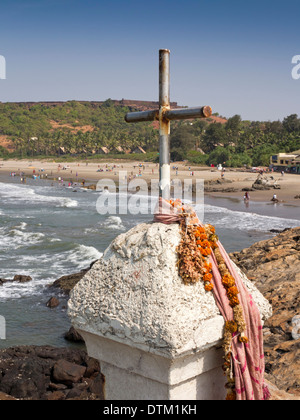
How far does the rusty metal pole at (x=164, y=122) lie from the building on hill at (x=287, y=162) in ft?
226

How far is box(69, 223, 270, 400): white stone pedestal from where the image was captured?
302cm

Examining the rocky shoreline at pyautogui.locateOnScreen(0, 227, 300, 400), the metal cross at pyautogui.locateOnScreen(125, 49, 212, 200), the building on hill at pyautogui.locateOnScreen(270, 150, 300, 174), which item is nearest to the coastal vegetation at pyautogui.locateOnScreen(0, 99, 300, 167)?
the building on hill at pyautogui.locateOnScreen(270, 150, 300, 174)

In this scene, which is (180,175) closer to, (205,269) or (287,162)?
(287,162)

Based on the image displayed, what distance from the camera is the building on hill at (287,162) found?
69.6 metres

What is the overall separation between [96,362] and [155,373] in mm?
9273

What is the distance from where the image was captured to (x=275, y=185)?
55250 mm

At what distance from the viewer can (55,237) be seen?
3059 centimetres

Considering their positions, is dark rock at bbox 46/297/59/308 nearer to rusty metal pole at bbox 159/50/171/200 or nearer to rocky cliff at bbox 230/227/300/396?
rocky cliff at bbox 230/227/300/396

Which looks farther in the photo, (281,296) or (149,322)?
(281,296)

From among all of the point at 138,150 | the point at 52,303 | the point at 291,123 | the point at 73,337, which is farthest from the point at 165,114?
the point at 138,150

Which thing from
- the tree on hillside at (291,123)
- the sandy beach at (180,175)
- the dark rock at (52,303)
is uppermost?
the tree on hillside at (291,123)

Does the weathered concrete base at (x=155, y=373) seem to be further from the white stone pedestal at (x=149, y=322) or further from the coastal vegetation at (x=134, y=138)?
the coastal vegetation at (x=134, y=138)

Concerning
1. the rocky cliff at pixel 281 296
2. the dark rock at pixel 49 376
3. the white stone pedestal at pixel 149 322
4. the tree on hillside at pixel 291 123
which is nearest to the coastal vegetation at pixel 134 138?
the tree on hillside at pixel 291 123
